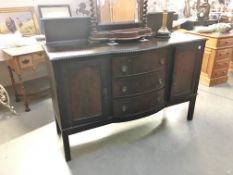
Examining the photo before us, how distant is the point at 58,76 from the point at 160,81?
2.95 feet

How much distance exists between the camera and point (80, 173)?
1663 mm

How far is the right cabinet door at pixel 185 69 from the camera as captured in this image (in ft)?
6.33

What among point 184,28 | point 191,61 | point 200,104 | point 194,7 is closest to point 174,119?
point 200,104

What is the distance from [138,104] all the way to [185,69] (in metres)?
0.59

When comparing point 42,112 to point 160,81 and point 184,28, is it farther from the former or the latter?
point 184,28

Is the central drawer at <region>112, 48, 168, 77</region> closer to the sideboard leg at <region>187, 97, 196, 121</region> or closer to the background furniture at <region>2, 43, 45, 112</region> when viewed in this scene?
the sideboard leg at <region>187, 97, 196, 121</region>

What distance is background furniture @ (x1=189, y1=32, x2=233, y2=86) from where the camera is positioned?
2.93 m

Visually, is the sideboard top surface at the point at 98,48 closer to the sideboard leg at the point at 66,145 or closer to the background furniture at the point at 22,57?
the sideboard leg at the point at 66,145

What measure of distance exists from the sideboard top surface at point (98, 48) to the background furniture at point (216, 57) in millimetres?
1235

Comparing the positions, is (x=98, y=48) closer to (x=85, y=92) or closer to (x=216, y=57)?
(x=85, y=92)

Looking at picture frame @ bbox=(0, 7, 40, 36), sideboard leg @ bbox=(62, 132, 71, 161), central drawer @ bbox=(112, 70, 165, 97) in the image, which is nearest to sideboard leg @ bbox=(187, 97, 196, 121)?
central drawer @ bbox=(112, 70, 165, 97)

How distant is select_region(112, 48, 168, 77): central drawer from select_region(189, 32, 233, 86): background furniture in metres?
1.51

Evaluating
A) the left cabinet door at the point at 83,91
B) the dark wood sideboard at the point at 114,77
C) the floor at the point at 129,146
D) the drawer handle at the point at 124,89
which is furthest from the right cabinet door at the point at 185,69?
the left cabinet door at the point at 83,91

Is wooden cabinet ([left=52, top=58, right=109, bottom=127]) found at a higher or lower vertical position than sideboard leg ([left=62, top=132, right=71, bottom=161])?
higher
